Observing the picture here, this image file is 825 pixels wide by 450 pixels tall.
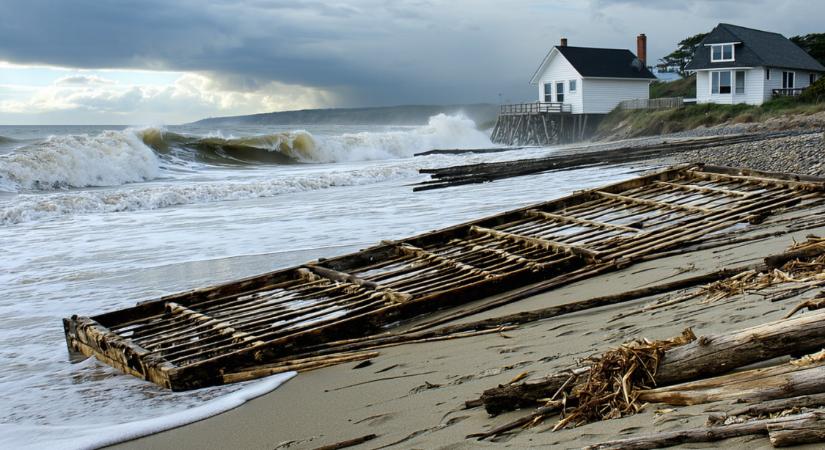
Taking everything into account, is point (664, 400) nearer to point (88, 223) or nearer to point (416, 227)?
point (416, 227)

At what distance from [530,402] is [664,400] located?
2.19ft

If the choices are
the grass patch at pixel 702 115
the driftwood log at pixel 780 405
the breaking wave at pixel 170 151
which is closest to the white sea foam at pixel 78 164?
the breaking wave at pixel 170 151

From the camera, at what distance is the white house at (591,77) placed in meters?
53.8

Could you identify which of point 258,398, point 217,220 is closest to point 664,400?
point 258,398

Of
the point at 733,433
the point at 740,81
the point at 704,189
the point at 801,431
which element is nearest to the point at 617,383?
the point at 733,433

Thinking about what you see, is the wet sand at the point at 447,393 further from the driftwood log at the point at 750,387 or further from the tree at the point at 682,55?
the tree at the point at 682,55

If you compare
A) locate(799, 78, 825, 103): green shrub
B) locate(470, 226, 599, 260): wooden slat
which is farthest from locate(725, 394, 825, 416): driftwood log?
locate(799, 78, 825, 103): green shrub

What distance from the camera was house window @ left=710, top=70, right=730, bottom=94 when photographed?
155 ft

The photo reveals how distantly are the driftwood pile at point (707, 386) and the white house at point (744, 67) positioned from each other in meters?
46.1

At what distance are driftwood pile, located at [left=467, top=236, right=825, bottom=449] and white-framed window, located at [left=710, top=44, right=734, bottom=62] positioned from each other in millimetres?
47048

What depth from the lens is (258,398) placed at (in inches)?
203

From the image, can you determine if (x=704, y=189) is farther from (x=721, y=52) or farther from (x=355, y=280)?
(x=721, y=52)

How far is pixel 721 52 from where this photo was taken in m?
47.4

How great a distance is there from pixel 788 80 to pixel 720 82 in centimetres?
439
